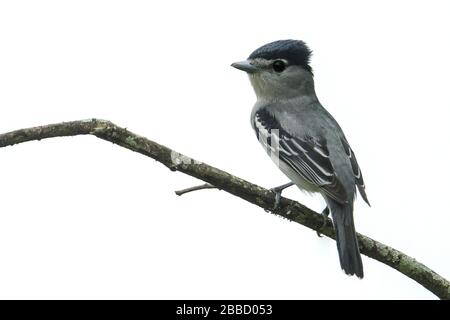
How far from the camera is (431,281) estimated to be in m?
4.96

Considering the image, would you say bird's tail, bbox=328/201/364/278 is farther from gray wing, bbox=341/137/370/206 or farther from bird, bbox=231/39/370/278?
gray wing, bbox=341/137/370/206

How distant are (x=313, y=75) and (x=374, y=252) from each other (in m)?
2.98

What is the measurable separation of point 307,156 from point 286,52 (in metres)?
1.63

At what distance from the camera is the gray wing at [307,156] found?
629 centimetres

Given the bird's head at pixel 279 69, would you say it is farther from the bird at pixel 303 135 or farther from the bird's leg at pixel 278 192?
the bird's leg at pixel 278 192

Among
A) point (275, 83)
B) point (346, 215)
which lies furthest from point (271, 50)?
point (346, 215)

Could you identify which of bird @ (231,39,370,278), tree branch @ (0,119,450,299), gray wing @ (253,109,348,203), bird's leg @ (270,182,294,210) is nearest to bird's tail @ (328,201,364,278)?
bird @ (231,39,370,278)

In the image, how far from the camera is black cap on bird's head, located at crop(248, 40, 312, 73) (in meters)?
7.60

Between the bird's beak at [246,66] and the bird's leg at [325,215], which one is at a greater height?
the bird's beak at [246,66]

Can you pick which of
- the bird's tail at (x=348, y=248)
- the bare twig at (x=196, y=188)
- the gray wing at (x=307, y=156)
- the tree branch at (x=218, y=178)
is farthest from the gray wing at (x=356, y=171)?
the bare twig at (x=196, y=188)

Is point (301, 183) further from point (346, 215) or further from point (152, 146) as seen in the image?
point (152, 146)

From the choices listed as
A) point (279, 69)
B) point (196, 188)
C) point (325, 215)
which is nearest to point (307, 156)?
point (325, 215)

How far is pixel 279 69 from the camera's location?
7.76 metres

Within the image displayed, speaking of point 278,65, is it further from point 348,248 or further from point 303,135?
point 348,248
